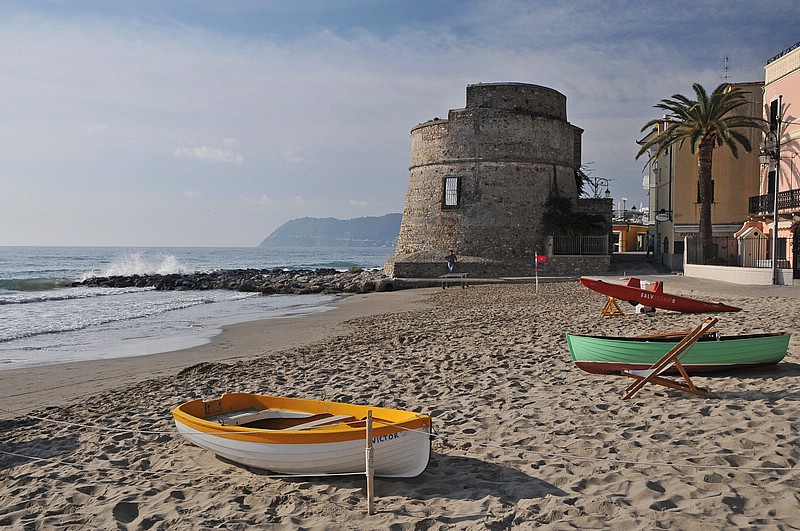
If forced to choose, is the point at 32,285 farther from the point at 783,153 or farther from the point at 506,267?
the point at 783,153

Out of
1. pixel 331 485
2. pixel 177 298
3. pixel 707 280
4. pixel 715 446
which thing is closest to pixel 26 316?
pixel 177 298

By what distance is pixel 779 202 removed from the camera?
22.9 metres

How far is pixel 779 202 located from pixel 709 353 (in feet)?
61.3

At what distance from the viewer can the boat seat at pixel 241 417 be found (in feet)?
18.8

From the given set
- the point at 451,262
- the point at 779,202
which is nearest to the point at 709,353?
the point at 779,202

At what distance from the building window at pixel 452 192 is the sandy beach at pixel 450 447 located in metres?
20.7

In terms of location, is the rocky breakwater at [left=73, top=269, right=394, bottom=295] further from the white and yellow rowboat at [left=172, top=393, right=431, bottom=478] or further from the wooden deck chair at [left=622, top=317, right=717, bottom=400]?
the white and yellow rowboat at [left=172, top=393, right=431, bottom=478]

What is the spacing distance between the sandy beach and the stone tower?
1957 cm

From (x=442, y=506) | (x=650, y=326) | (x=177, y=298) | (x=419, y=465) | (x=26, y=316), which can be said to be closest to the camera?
(x=442, y=506)

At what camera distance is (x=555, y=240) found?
30422mm

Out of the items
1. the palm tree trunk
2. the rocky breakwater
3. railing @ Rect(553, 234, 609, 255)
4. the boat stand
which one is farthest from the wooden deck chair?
railing @ Rect(553, 234, 609, 255)

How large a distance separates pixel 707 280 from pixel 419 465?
65.9 ft

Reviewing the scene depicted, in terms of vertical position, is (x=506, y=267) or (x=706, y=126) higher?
(x=706, y=126)

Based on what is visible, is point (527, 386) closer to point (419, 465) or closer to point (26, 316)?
point (419, 465)
